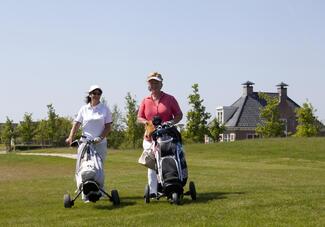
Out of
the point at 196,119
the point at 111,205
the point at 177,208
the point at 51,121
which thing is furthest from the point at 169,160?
the point at 51,121

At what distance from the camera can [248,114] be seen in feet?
262

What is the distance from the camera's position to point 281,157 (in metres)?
37.1

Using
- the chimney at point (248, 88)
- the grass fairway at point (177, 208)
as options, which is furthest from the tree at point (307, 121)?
the grass fairway at point (177, 208)

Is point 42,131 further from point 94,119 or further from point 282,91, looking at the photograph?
point 94,119

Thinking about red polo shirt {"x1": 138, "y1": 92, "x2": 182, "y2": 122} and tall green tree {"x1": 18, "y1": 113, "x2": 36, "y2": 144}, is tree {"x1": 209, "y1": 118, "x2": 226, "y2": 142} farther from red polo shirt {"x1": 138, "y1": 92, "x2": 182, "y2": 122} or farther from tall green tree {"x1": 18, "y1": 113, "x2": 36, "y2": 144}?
red polo shirt {"x1": 138, "y1": 92, "x2": 182, "y2": 122}

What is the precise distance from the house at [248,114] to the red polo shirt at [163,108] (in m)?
66.3

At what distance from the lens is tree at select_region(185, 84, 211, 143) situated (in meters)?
62.2

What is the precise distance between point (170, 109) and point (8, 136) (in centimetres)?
7550

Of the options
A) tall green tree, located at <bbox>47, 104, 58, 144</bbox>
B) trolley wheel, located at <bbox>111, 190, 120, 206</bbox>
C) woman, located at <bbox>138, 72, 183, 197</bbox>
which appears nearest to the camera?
trolley wheel, located at <bbox>111, 190, 120, 206</bbox>

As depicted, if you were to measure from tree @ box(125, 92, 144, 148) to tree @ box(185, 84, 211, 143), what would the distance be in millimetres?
5451

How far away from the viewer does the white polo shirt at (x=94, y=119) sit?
36.1ft

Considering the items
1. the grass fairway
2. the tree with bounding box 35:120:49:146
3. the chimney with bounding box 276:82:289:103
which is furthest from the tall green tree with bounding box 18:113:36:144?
the grass fairway

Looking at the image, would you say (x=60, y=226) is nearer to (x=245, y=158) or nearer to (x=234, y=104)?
(x=245, y=158)

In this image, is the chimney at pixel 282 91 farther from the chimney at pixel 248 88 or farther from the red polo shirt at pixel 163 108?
the red polo shirt at pixel 163 108
